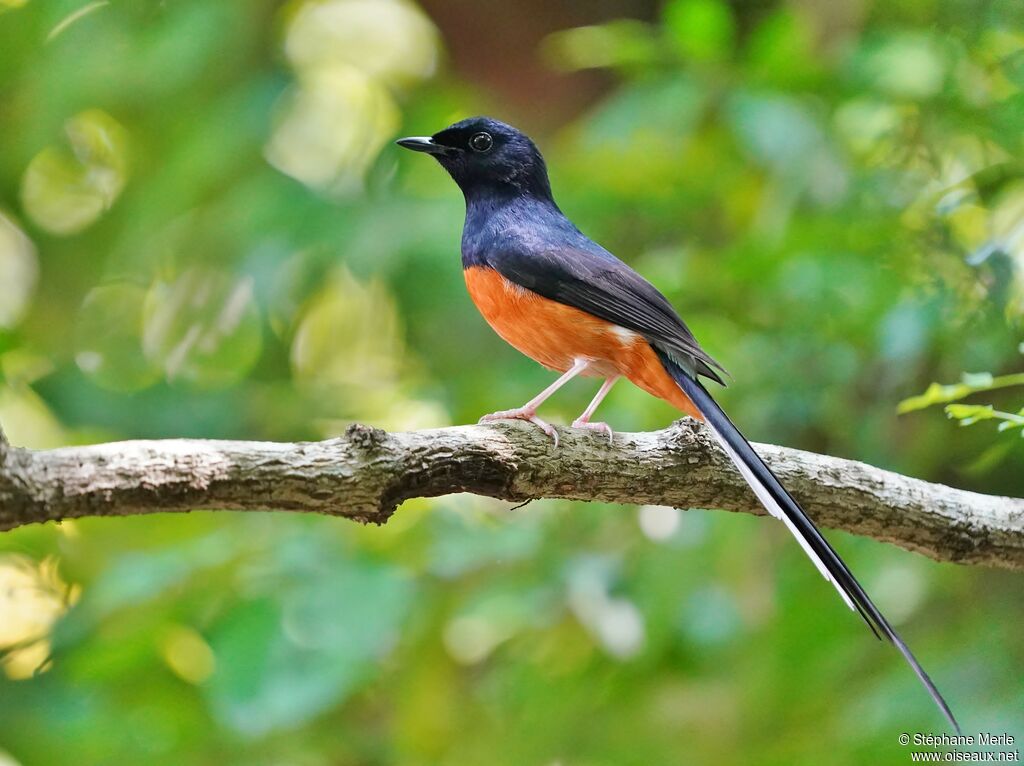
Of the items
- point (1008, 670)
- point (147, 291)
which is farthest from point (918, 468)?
point (147, 291)

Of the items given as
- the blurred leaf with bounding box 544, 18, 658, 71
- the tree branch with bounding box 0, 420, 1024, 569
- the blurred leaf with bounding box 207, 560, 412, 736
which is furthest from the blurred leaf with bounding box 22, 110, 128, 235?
the tree branch with bounding box 0, 420, 1024, 569

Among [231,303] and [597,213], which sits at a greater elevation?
Answer: [597,213]

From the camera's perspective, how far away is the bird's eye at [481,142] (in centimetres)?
489

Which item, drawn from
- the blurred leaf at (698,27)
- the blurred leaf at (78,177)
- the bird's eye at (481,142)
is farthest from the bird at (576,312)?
the blurred leaf at (78,177)

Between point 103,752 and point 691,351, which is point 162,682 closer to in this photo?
point 103,752

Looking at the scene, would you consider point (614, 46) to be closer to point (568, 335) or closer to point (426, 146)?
point (426, 146)

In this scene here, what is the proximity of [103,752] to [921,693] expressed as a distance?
3.56m

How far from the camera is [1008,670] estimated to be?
4.30m

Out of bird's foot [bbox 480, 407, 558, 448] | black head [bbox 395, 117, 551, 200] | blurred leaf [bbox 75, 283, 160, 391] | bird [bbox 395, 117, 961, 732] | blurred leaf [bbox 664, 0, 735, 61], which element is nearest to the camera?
bird's foot [bbox 480, 407, 558, 448]

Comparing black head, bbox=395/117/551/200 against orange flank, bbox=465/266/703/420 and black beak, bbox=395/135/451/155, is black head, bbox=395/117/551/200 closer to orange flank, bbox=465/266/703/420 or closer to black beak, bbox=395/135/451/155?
black beak, bbox=395/135/451/155

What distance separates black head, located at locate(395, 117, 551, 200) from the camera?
4824mm

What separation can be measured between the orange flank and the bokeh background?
788 millimetres

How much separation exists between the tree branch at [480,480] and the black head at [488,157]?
5.63 feet

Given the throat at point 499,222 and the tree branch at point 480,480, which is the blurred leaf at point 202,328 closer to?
the throat at point 499,222
